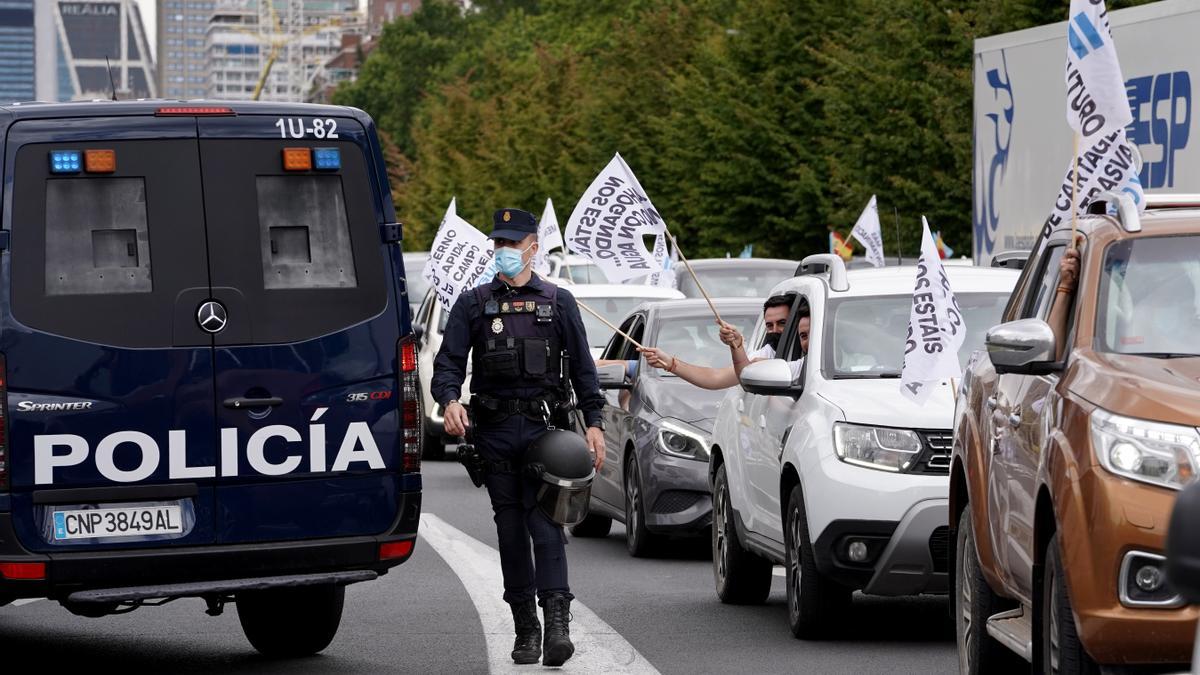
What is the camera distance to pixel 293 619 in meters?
10.2

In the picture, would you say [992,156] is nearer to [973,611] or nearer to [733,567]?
[733,567]

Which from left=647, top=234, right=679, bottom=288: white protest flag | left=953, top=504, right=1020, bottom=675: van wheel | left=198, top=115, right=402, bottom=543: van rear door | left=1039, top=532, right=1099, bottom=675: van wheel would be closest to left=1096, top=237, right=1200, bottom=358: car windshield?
left=1039, top=532, right=1099, bottom=675: van wheel

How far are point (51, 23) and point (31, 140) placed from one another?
10034cm

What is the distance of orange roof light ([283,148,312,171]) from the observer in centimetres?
914

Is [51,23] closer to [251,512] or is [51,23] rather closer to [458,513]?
[458,513]

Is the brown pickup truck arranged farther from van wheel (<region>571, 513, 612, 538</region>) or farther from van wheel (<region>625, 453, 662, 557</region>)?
van wheel (<region>571, 513, 612, 538</region>)

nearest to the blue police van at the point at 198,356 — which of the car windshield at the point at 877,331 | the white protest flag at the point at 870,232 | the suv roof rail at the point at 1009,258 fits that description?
the car windshield at the point at 877,331

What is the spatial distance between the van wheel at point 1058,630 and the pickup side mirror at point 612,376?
721cm

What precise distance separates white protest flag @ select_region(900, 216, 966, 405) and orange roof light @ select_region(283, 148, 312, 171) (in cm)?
279

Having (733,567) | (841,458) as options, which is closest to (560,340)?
(841,458)

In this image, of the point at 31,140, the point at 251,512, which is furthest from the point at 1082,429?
the point at 31,140

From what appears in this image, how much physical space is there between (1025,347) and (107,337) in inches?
142

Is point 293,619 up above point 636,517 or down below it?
above

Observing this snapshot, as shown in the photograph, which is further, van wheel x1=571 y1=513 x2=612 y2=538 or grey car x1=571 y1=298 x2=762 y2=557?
van wheel x1=571 y1=513 x2=612 y2=538
